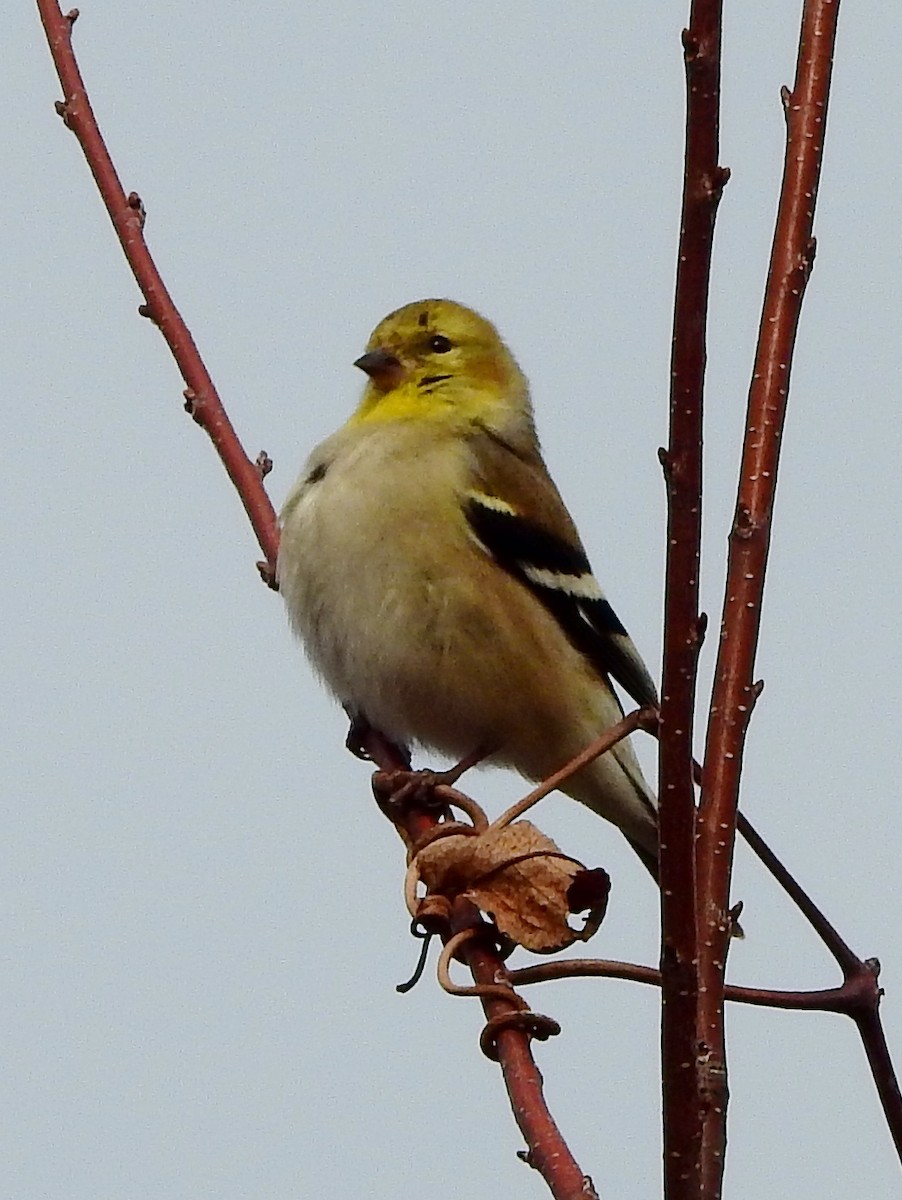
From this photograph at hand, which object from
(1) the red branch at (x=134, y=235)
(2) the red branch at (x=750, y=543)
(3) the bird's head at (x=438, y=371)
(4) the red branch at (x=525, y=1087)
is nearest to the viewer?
(4) the red branch at (x=525, y=1087)

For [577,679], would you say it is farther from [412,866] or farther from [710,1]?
[710,1]

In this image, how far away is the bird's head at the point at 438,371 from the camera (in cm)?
485

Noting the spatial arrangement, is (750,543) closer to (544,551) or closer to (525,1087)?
(525,1087)

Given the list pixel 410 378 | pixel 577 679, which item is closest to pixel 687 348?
pixel 577 679

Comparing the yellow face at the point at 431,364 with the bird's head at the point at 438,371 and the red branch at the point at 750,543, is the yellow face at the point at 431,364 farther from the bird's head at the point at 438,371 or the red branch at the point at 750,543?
the red branch at the point at 750,543

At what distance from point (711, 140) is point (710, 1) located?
0.13m

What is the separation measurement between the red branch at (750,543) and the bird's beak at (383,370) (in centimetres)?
235

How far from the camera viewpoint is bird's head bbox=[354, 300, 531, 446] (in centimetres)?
485

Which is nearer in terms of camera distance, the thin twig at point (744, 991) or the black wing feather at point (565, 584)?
the thin twig at point (744, 991)

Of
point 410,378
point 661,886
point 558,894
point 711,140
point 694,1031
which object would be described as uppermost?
point 410,378

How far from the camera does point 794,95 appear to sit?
259 centimetres

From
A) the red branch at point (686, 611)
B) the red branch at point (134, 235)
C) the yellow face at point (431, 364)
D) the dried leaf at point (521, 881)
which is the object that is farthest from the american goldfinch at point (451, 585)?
the red branch at point (686, 611)

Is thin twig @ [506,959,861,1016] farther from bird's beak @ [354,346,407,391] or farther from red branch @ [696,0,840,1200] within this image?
bird's beak @ [354,346,407,391]

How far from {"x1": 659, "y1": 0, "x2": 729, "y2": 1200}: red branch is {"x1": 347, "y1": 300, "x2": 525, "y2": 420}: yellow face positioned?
10.0 ft
